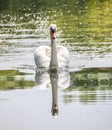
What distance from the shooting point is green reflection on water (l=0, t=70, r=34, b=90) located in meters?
19.1

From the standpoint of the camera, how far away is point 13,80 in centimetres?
2005

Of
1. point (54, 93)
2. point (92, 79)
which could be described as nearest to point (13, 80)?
point (92, 79)

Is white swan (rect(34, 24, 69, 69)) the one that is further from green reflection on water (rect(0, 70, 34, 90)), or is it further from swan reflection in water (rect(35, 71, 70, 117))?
green reflection on water (rect(0, 70, 34, 90))

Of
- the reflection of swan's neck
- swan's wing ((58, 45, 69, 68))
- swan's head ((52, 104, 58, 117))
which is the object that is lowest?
swan's head ((52, 104, 58, 117))

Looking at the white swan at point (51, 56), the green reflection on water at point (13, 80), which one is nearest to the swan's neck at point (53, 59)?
the white swan at point (51, 56)

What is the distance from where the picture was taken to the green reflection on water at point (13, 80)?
1912cm

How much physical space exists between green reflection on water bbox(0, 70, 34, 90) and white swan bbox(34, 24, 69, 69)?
633mm

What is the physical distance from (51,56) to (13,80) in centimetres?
126

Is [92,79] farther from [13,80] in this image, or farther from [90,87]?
[13,80]

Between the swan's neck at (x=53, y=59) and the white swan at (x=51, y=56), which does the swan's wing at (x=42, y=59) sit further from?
the swan's neck at (x=53, y=59)

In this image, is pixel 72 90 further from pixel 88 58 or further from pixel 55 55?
pixel 88 58

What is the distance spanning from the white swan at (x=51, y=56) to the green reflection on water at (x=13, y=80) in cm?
63

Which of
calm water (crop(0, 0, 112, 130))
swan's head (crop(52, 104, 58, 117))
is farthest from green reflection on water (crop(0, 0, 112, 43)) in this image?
swan's head (crop(52, 104, 58, 117))

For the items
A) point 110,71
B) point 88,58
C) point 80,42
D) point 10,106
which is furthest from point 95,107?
point 80,42
